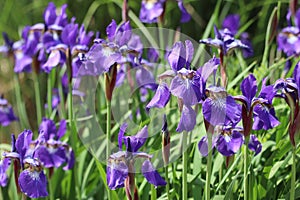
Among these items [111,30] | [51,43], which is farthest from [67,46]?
[111,30]

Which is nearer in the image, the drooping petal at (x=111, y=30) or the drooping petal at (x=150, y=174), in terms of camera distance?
the drooping petal at (x=150, y=174)

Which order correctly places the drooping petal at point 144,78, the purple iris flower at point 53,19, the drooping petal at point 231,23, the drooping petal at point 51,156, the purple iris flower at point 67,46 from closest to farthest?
the drooping petal at point 51,156 → the purple iris flower at point 67,46 → the drooping petal at point 144,78 → the purple iris flower at point 53,19 → the drooping petal at point 231,23

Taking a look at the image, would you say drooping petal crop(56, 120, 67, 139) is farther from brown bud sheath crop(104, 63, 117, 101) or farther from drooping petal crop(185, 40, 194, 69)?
drooping petal crop(185, 40, 194, 69)

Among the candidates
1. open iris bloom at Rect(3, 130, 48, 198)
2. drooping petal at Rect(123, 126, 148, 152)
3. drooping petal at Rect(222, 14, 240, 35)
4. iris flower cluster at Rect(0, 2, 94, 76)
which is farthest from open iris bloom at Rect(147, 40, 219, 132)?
drooping petal at Rect(222, 14, 240, 35)

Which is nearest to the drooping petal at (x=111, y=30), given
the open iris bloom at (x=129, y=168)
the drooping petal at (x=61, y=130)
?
the open iris bloom at (x=129, y=168)

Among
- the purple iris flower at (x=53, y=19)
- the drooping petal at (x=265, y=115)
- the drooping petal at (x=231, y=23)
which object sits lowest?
the drooping petal at (x=265, y=115)

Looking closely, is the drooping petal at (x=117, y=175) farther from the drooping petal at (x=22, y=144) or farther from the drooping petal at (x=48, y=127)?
the drooping petal at (x=48, y=127)
